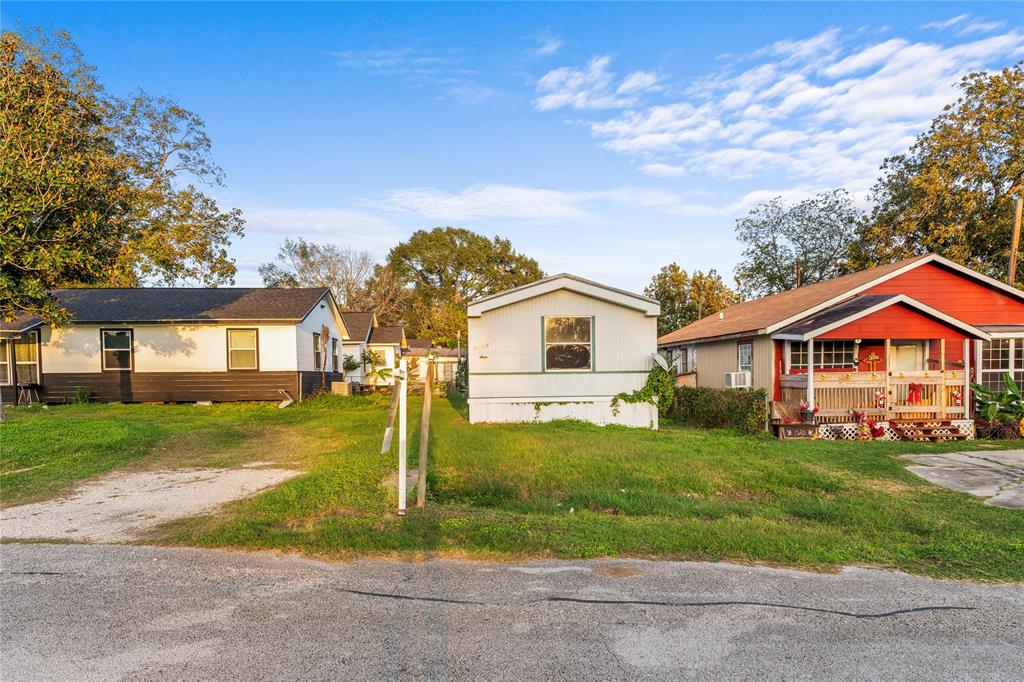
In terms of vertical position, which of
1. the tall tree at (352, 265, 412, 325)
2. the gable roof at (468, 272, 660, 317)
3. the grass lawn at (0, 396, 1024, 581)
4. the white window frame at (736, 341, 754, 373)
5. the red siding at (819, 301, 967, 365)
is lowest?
the grass lawn at (0, 396, 1024, 581)

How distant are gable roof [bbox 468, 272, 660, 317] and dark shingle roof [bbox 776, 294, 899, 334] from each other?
3.59m

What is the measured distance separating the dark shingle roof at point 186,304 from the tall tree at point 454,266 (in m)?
30.7

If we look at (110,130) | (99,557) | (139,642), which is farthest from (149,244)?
(139,642)

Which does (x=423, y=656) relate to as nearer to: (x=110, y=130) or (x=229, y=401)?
(x=110, y=130)

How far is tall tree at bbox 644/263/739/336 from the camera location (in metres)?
34.5

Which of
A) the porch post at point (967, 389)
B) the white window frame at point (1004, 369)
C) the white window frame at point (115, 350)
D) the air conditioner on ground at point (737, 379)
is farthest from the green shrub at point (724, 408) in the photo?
the white window frame at point (115, 350)

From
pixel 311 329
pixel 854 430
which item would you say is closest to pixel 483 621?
pixel 854 430

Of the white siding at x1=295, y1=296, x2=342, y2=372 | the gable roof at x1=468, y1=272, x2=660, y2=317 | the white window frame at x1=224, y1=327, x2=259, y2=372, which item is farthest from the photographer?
the white siding at x1=295, y1=296, x2=342, y2=372

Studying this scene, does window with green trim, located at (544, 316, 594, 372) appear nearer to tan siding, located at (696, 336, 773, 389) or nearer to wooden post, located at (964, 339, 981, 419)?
tan siding, located at (696, 336, 773, 389)

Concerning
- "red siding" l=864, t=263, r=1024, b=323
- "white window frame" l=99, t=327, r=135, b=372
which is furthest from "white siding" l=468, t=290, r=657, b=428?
"white window frame" l=99, t=327, r=135, b=372

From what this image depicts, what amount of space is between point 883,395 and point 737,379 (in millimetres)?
3418

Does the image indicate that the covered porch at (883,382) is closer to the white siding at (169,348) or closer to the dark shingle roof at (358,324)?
the white siding at (169,348)

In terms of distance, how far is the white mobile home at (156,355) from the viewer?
1870 cm

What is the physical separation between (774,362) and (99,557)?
14737 millimetres
